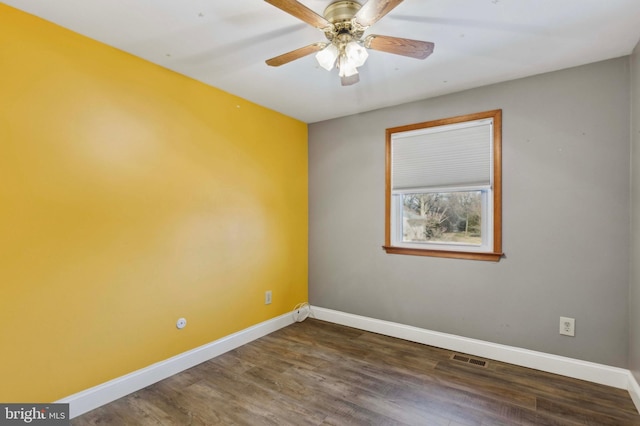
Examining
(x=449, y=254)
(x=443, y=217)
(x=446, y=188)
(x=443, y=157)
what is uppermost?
(x=443, y=157)

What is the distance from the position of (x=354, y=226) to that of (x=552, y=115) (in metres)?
2.06

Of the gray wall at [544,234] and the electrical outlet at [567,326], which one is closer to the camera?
the gray wall at [544,234]

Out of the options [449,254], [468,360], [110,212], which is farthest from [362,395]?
[110,212]

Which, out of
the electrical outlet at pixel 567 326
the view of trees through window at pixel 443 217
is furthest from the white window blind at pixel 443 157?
the electrical outlet at pixel 567 326

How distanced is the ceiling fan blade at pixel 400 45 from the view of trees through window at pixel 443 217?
161 cm

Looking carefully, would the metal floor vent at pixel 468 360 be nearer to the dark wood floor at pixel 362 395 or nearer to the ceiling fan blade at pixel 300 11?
the dark wood floor at pixel 362 395

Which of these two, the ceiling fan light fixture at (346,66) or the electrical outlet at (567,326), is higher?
the ceiling fan light fixture at (346,66)

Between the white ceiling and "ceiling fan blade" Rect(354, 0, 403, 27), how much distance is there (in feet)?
0.88

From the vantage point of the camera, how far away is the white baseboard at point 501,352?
233 cm

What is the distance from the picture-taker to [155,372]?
2.41m

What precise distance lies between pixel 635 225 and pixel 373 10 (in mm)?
2314

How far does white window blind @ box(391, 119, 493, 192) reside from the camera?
9.41 ft

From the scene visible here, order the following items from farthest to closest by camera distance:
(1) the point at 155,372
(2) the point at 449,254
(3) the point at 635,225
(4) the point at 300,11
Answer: (2) the point at 449,254, (1) the point at 155,372, (3) the point at 635,225, (4) the point at 300,11

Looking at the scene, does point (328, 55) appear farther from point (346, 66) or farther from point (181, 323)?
point (181, 323)
